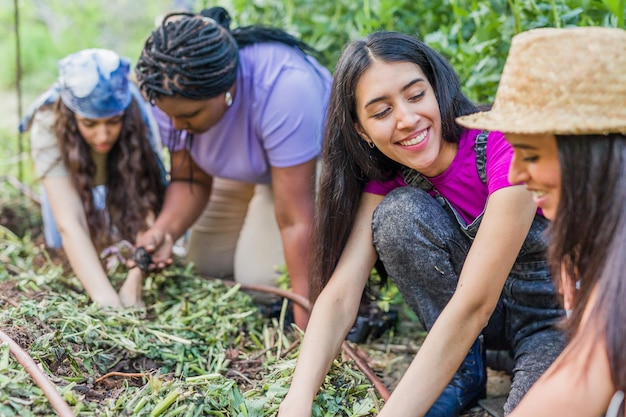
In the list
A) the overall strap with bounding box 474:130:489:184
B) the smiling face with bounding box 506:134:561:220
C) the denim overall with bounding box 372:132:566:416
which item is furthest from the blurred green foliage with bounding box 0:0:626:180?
the smiling face with bounding box 506:134:561:220

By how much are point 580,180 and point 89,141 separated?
5.93 ft

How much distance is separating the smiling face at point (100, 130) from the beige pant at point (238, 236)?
633mm

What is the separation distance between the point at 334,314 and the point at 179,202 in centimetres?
111

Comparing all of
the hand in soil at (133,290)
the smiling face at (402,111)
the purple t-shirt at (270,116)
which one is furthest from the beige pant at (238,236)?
the smiling face at (402,111)

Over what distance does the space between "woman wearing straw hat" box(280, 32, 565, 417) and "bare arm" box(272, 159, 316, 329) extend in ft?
1.57

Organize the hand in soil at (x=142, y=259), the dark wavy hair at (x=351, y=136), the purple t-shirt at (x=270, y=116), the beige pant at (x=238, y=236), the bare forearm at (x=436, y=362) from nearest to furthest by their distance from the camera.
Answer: the bare forearm at (x=436, y=362)
the dark wavy hair at (x=351, y=136)
the purple t-shirt at (x=270, y=116)
the hand in soil at (x=142, y=259)
the beige pant at (x=238, y=236)

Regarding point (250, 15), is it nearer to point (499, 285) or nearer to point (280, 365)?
point (280, 365)

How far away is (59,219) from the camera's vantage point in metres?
2.49

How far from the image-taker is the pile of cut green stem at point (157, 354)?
155 centimetres

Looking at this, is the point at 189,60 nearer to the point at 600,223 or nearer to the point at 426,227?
the point at 426,227

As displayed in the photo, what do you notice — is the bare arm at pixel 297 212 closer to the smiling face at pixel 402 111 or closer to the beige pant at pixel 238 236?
the beige pant at pixel 238 236

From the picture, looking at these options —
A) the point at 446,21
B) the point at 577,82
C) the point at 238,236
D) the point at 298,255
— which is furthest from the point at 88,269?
A: the point at 577,82

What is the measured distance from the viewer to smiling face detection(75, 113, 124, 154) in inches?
96.3

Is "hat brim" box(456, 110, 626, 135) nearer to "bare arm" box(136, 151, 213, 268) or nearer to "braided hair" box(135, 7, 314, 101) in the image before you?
"braided hair" box(135, 7, 314, 101)
